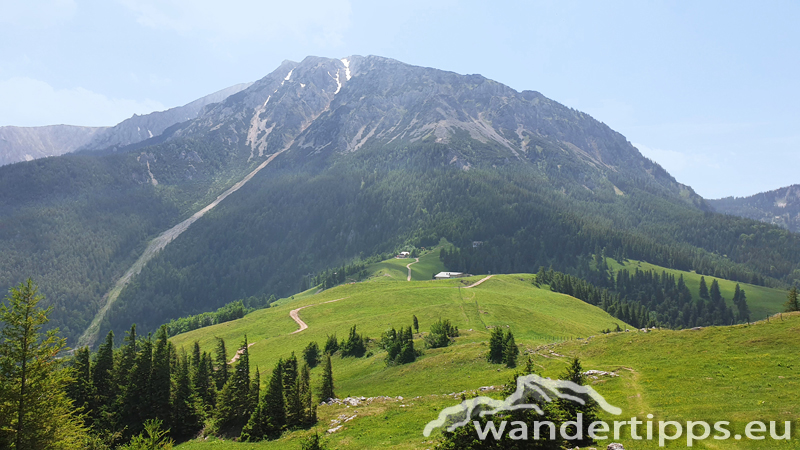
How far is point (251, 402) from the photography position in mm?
46688

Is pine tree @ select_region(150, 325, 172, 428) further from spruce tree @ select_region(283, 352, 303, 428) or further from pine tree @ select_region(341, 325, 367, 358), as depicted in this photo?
pine tree @ select_region(341, 325, 367, 358)

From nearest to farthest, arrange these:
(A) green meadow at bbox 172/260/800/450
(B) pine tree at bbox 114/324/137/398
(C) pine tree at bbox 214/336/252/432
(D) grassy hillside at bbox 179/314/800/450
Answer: (D) grassy hillside at bbox 179/314/800/450, (A) green meadow at bbox 172/260/800/450, (C) pine tree at bbox 214/336/252/432, (B) pine tree at bbox 114/324/137/398

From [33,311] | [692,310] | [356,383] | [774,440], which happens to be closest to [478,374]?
[356,383]

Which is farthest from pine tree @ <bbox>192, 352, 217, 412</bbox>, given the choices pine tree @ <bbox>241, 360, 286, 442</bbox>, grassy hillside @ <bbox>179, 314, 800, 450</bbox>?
pine tree @ <bbox>241, 360, 286, 442</bbox>

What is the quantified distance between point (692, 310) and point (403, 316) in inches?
6672

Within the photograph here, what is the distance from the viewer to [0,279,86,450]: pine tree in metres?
30.5

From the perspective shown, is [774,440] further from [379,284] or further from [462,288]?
[379,284]

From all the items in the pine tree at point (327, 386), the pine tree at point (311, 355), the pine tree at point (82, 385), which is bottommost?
the pine tree at point (311, 355)

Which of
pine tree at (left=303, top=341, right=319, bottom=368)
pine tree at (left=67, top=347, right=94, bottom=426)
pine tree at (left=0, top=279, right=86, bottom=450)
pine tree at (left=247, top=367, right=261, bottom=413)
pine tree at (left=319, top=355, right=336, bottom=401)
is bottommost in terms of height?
pine tree at (left=303, top=341, right=319, bottom=368)

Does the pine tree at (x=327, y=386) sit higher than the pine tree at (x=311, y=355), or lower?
higher

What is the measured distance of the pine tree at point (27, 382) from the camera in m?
30.5

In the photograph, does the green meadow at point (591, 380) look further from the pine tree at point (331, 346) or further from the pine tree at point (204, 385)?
the pine tree at point (204, 385)

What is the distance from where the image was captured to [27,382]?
1233 inches

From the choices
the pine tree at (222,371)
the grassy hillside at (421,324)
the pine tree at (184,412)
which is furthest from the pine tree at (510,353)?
the pine tree at (184,412)
